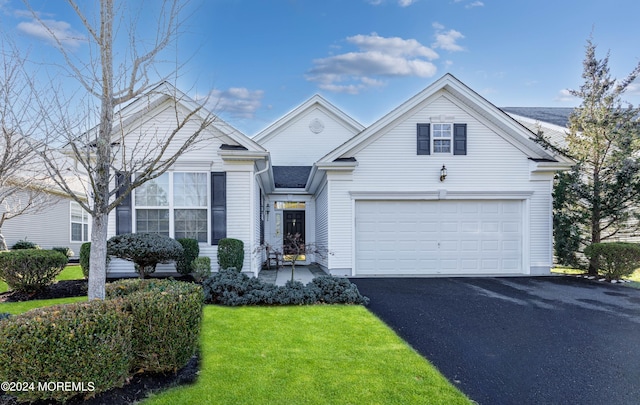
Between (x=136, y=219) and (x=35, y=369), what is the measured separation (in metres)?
7.61

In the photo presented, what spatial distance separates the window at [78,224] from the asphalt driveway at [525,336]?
15.4 m

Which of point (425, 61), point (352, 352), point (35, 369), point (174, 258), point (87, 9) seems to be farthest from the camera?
point (425, 61)

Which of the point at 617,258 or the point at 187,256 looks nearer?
the point at 187,256

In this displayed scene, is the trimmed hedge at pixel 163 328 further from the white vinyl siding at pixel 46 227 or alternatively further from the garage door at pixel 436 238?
the white vinyl siding at pixel 46 227

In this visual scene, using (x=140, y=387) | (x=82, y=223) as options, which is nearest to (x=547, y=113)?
(x=140, y=387)

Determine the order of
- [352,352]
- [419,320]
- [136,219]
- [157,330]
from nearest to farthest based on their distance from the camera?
[157,330]
[352,352]
[419,320]
[136,219]

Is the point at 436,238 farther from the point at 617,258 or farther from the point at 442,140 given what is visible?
the point at 617,258

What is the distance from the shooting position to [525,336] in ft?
18.2

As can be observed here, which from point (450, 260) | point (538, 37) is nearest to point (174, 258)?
point (450, 260)

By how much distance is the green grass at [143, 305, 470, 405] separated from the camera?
349 cm

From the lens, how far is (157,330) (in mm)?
3758

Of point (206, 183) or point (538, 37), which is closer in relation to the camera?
point (206, 183)

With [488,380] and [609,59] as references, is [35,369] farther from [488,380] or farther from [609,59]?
[609,59]

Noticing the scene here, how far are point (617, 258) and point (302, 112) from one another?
13.6m
